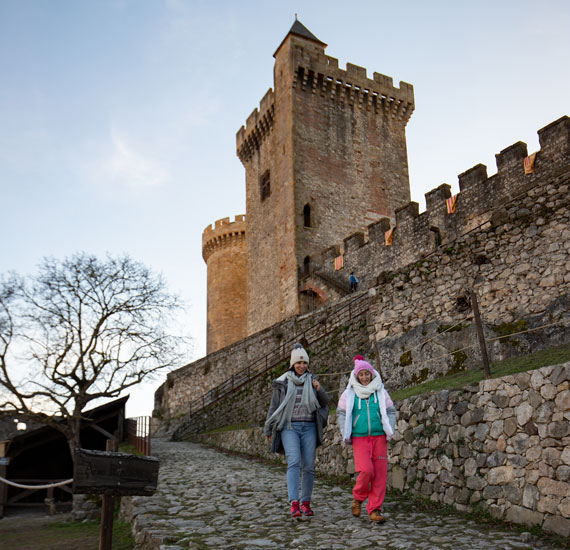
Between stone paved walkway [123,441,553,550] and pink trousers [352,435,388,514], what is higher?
pink trousers [352,435,388,514]

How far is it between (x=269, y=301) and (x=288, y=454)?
64.5 ft

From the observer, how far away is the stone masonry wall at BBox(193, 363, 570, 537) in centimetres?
448

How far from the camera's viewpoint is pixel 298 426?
209 inches

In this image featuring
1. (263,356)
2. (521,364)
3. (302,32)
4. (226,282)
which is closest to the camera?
(521,364)

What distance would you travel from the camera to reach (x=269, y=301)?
81.7 feet

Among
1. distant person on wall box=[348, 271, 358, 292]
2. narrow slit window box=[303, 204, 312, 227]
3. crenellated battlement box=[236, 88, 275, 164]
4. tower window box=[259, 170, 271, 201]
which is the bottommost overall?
distant person on wall box=[348, 271, 358, 292]

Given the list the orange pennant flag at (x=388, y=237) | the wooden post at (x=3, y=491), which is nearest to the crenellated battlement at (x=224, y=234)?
the orange pennant flag at (x=388, y=237)

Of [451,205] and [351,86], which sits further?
[351,86]

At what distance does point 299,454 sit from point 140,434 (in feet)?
30.7

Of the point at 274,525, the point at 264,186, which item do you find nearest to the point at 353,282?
the point at 264,186

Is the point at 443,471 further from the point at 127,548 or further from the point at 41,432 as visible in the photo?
the point at 41,432

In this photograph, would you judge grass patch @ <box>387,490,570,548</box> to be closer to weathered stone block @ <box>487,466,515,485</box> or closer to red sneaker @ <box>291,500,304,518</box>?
weathered stone block @ <box>487,466,515,485</box>

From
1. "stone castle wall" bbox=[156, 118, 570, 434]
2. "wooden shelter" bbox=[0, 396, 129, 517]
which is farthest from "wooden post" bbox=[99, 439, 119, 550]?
"wooden shelter" bbox=[0, 396, 129, 517]

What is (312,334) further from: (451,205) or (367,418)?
(367,418)
